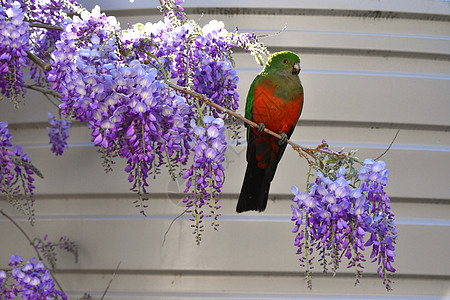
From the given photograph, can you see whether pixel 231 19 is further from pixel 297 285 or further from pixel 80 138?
pixel 297 285

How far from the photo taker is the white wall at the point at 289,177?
7.09ft

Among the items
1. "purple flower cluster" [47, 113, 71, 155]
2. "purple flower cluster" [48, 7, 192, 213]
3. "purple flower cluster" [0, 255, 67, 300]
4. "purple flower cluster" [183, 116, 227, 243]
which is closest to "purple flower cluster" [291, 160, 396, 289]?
"purple flower cluster" [183, 116, 227, 243]

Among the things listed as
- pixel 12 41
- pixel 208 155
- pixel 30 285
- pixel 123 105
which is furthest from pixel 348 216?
pixel 30 285

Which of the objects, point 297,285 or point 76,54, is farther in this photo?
point 297,285

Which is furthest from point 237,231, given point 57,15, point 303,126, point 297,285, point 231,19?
point 57,15

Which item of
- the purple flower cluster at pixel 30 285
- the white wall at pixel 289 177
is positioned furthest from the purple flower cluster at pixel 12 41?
the white wall at pixel 289 177

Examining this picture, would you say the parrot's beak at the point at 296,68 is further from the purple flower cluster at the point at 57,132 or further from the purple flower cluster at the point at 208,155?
the purple flower cluster at the point at 57,132

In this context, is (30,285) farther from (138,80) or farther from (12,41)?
(138,80)

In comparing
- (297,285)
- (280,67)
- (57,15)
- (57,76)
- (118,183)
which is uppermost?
(57,15)

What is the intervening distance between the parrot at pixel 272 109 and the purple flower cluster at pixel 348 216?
584mm

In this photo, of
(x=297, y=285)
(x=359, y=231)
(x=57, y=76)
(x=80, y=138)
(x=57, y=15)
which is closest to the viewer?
(x=359, y=231)

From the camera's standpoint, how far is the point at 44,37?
1.74m

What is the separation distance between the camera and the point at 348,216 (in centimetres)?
102

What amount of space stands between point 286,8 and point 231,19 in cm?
29
